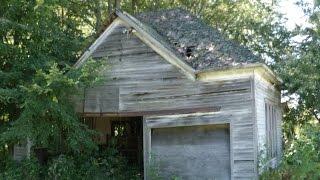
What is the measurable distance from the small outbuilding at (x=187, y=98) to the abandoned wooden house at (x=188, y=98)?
30mm

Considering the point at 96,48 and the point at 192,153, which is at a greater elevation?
the point at 96,48

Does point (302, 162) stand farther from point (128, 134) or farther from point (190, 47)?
point (128, 134)

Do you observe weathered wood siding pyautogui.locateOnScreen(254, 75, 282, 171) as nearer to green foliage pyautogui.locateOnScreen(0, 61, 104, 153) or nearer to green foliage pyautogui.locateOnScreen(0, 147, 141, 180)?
green foliage pyautogui.locateOnScreen(0, 147, 141, 180)

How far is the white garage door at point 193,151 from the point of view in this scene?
546 inches

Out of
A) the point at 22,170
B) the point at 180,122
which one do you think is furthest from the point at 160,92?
the point at 22,170

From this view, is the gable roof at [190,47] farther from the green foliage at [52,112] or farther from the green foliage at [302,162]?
the green foliage at [302,162]

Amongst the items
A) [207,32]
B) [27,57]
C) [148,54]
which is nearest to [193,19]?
[207,32]

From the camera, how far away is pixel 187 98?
14203 mm

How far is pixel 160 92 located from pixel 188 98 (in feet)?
3.32

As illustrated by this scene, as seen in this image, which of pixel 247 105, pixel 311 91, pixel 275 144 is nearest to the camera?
pixel 247 105

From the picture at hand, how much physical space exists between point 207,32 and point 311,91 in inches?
281

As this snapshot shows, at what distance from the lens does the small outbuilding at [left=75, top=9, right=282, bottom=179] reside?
13.4 meters

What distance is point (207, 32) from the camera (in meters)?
16.7

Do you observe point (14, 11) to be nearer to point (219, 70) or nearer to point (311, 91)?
point (219, 70)
